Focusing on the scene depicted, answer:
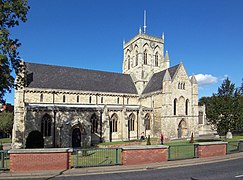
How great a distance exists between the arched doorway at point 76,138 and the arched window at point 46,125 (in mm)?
3530

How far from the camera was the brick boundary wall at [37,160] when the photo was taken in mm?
11305

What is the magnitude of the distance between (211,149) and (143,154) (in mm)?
6390

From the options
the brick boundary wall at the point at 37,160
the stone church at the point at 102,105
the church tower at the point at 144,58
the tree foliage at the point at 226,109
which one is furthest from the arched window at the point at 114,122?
the brick boundary wall at the point at 37,160

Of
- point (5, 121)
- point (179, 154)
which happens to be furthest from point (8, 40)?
point (5, 121)

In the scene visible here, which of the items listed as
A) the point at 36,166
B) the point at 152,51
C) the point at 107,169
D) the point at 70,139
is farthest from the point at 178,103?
the point at 36,166

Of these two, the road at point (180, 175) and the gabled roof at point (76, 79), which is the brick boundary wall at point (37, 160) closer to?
the road at point (180, 175)

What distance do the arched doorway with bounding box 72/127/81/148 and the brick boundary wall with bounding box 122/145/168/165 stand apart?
17946mm

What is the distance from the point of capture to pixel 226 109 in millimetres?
27922

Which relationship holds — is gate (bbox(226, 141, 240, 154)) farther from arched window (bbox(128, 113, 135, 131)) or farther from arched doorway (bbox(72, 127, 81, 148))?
arched doorway (bbox(72, 127, 81, 148))

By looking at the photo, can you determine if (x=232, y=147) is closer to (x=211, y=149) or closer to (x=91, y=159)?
(x=211, y=149)

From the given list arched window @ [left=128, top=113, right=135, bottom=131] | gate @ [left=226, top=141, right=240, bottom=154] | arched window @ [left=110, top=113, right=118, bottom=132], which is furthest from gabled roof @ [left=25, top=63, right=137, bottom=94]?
gate @ [left=226, top=141, right=240, bottom=154]

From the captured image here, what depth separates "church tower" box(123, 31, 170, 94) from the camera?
4338 centimetres

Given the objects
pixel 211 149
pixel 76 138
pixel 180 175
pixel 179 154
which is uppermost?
pixel 211 149

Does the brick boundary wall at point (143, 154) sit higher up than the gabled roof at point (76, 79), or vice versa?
the gabled roof at point (76, 79)
